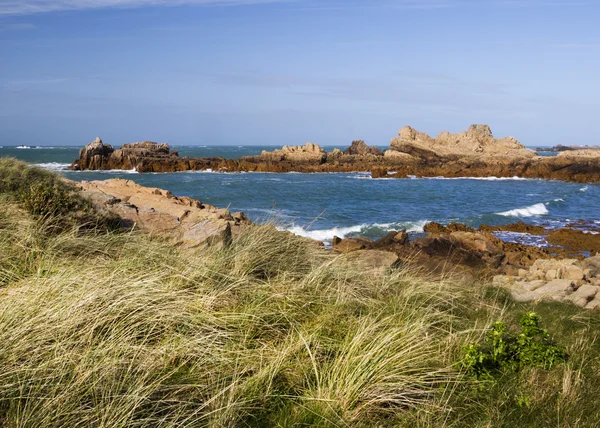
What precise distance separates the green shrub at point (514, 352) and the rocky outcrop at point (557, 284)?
149 inches

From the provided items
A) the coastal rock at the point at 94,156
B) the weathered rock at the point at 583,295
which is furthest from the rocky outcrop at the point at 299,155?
the weathered rock at the point at 583,295

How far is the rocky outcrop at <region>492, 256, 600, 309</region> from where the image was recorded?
9039mm

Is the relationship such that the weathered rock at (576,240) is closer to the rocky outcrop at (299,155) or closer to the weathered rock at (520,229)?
the weathered rock at (520,229)

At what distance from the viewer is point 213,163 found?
58906mm

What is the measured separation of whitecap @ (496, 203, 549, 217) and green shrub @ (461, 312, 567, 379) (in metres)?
24.0

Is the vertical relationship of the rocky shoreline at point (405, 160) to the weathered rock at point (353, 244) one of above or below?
above

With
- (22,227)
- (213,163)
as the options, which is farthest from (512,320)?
(213,163)

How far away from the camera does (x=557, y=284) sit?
32.9 feet

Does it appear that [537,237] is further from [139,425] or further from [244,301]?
[139,425]

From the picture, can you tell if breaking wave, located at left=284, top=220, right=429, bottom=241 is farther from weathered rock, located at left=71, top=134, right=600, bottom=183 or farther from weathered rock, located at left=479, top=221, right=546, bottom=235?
weathered rock, located at left=71, top=134, right=600, bottom=183

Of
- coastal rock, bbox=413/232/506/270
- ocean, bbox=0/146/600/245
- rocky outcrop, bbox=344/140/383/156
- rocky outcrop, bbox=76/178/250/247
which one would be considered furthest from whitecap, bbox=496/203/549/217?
rocky outcrop, bbox=344/140/383/156

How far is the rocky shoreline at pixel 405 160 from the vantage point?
55.0 m

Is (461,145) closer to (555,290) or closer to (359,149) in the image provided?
(359,149)

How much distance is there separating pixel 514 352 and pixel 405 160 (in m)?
65.4
